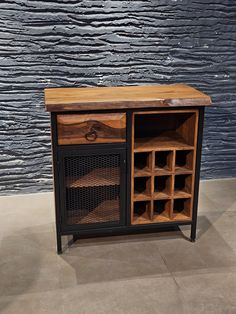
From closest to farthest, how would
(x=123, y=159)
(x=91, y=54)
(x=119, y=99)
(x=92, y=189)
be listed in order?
(x=119, y=99) < (x=123, y=159) < (x=92, y=189) < (x=91, y=54)

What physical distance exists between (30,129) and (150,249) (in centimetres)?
125

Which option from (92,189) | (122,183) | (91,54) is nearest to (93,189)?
(92,189)

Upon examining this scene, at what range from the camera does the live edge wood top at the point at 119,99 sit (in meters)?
2.09

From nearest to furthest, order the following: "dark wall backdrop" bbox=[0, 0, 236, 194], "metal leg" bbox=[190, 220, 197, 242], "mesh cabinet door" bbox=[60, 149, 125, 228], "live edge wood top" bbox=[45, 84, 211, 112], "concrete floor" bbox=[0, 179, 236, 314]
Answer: "concrete floor" bbox=[0, 179, 236, 314], "live edge wood top" bbox=[45, 84, 211, 112], "mesh cabinet door" bbox=[60, 149, 125, 228], "metal leg" bbox=[190, 220, 197, 242], "dark wall backdrop" bbox=[0, 0, 236, 194]

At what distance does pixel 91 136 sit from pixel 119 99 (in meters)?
0.24

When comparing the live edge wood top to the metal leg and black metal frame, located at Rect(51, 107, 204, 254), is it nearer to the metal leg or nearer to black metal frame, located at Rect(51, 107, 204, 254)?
black metal frame, located at Rect(51, 107, 204, 254)

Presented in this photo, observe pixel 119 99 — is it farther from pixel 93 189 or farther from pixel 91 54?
pixel 91 54

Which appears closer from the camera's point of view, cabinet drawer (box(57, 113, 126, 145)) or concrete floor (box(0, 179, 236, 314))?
concrete floor (box(0, 179, 236, 314))

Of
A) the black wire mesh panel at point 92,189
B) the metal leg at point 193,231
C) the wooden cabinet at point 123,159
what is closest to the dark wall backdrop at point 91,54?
the wooden cabinet at point 123,159

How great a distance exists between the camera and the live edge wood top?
2.09 metres

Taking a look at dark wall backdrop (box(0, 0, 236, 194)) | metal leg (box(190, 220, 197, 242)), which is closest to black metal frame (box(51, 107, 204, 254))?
metal leg (box(190, 220, 197, 242))

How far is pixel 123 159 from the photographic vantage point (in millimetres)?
2254

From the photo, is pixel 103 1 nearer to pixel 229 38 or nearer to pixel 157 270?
pixel 229 38

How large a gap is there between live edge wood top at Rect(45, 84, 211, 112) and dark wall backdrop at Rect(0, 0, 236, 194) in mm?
631
